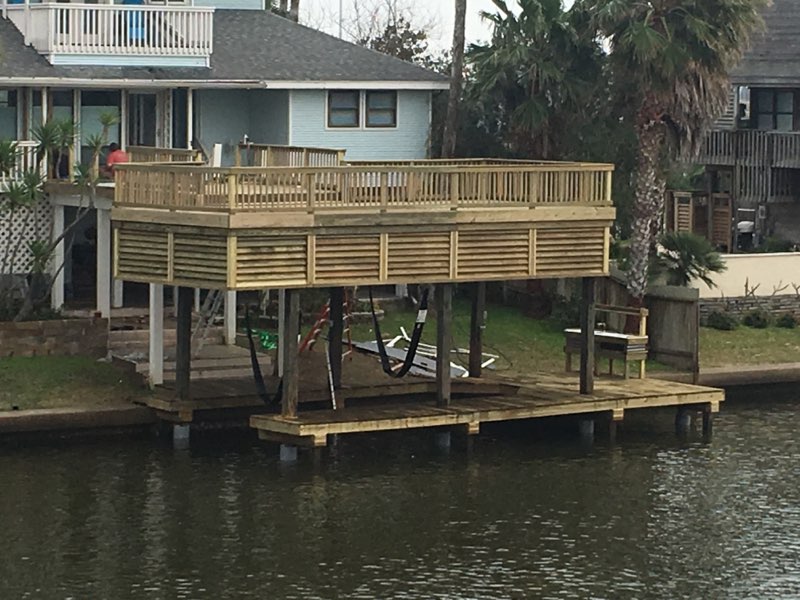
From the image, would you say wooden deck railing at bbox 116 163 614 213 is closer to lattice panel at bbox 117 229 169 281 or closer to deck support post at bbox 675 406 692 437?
lattice panel at bbox 117 229 169 281

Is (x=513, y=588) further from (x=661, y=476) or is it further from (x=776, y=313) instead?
(x=776, y=313)

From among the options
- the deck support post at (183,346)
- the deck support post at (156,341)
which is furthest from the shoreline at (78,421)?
the deck support post at (156,341)

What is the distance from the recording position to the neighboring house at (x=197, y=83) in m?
45.2

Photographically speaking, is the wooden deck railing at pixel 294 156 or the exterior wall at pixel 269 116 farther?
the exterior wall at pixel 269 116

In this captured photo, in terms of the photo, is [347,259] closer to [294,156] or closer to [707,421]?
[294,156]

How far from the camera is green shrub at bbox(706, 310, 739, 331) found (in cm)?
4775

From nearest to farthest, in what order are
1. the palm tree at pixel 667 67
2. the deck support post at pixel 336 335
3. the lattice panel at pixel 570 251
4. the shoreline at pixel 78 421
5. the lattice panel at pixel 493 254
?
the shoreline at pixel 78 421, the lattice panel at pixel 493 254, the lattice panel at pixel 570 251, the deck support post at pixel 336 335, the palm tree at pixel 667 67

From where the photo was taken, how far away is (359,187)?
1415 inches

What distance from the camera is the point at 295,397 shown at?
35625 mm

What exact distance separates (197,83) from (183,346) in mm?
10208

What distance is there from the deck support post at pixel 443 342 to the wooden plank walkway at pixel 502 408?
0.28 metres

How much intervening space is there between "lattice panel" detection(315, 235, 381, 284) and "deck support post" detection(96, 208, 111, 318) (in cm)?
668

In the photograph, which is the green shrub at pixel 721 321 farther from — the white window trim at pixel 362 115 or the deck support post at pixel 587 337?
the deck support post at pixel 587 337

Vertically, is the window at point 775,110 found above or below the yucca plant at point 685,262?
above
